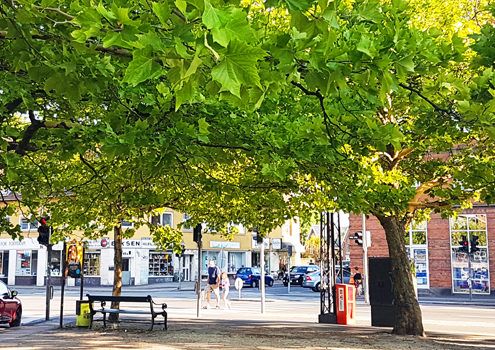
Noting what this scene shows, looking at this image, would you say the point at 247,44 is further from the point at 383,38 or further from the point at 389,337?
the point at 389,337

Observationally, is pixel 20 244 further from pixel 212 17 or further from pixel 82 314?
pixel 212 17

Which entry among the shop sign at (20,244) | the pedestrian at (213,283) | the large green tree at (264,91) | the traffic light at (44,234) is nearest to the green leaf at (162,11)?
the large green tree at (264,91)

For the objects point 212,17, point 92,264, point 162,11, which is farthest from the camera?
point 92,264

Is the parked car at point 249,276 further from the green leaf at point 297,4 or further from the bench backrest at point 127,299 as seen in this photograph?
the green leaf at point 297,4

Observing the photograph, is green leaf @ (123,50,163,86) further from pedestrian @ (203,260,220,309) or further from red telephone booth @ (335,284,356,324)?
pedestrian @ (203,260,220,309)

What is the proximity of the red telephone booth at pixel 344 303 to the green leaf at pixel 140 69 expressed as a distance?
47.3ft

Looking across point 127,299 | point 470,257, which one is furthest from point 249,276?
point 127,299

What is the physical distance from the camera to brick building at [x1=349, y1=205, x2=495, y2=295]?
36.8m

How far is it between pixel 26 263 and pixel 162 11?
5151 cm

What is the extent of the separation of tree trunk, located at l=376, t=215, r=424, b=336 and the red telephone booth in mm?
2904

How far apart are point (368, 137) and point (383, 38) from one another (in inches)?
126

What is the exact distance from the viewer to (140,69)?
2.67 metres

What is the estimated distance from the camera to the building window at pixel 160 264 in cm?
4912

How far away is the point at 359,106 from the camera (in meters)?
6.96
